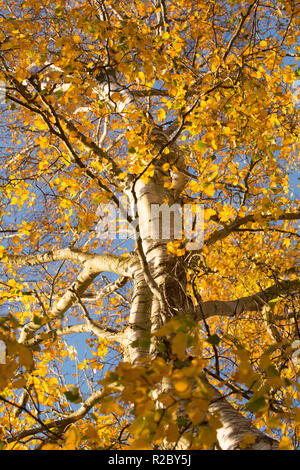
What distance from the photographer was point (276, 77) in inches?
192

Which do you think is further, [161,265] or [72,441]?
[161,265]

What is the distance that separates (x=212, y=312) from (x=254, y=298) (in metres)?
0.68

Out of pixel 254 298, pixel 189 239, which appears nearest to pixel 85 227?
pixel 189 239

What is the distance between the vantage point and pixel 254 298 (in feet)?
12.5

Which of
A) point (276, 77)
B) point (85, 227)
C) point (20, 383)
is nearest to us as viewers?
point (20, 383)

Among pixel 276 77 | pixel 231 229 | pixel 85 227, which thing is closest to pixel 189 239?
pixel 231 229

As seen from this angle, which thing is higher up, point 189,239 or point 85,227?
point 85,227

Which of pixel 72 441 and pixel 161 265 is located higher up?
pixel 161 265

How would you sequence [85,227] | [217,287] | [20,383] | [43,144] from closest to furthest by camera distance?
[20,383] → [85,227] → [43,144] → [217,287]

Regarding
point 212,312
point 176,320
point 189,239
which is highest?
point 189,239

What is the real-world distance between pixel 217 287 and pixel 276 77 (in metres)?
4.53

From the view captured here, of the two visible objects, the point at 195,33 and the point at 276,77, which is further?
the point at 195,33
